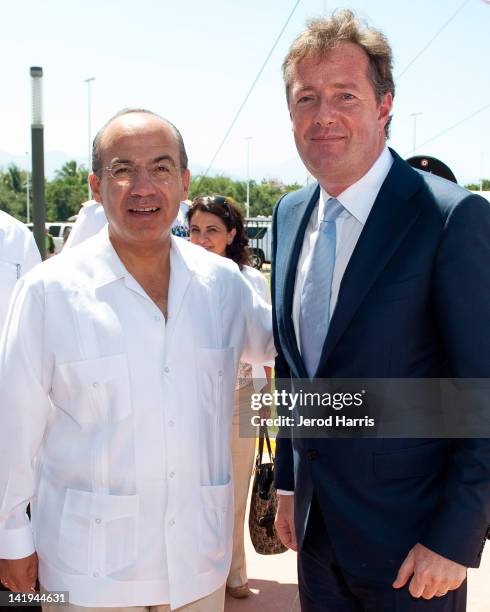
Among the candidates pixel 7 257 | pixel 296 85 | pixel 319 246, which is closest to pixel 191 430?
pixel 319 246

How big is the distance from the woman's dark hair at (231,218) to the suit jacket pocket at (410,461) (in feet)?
7.98

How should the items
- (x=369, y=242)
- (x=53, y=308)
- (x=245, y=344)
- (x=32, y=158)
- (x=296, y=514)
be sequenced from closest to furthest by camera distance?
(x=369, y=242), (x=53, y=308), (x=296, y=514), (x=245, y=344), (x=32, y=158)

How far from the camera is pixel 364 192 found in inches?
86.3

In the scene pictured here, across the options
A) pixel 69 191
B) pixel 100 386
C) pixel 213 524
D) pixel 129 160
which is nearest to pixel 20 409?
pixel 100 386

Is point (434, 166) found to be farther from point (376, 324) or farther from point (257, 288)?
point (376, 324)

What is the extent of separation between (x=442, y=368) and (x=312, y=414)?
0.43m

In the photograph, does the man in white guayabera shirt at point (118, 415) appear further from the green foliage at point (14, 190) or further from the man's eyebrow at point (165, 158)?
the green foliage at point (14, 190)

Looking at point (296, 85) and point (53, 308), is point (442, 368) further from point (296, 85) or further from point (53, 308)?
point (53, 308)

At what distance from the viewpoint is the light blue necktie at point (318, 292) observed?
2.19m

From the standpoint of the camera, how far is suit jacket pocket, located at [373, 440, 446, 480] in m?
2.09

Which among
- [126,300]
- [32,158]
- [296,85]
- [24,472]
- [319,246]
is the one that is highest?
[32,158]

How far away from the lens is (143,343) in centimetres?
225

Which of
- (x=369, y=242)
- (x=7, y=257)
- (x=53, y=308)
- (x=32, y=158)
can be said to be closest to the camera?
(x=369, y=242)

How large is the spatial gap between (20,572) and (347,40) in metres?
1.95
